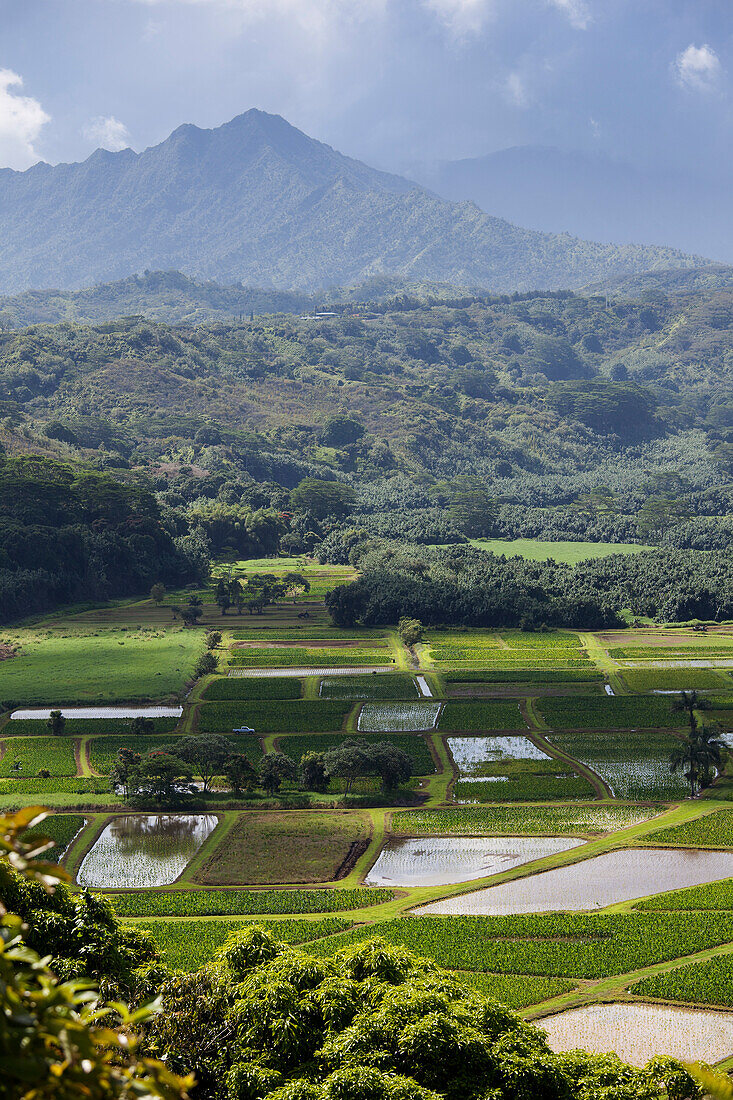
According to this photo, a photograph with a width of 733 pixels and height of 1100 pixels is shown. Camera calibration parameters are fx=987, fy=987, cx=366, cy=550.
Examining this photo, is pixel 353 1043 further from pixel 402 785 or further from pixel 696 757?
Result: pixel 696 757

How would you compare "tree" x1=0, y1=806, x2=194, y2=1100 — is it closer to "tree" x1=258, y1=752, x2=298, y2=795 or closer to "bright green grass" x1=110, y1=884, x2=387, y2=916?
"bright green grass" x1=110, y1=884, x2=387, y2=916

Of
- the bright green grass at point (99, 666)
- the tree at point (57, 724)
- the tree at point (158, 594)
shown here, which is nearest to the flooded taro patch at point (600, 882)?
the tree at point (57, 724)

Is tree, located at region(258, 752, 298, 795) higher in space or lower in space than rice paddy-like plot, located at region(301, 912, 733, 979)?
higher

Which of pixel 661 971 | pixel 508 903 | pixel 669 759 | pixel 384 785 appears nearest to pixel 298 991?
pixel 661 971

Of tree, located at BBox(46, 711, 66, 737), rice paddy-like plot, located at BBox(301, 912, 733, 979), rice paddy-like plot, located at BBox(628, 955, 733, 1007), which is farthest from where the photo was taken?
tree, located at BBox(46, 711, 66, 737)

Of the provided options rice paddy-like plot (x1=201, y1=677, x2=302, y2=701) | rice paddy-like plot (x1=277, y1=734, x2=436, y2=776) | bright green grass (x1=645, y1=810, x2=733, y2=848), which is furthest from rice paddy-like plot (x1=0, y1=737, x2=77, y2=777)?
bright green grass (x1=645, y1=810, x2=733, y2=848)
